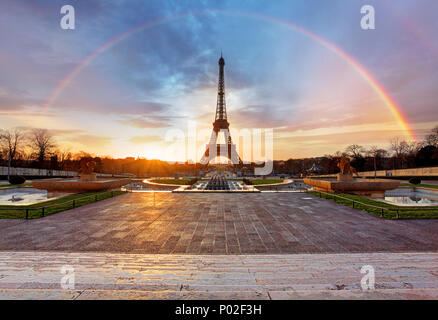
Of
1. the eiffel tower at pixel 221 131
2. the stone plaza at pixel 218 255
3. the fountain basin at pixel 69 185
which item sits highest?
the eiffel tower at pixel 221 131

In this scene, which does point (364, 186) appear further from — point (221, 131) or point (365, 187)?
point (221, 131)

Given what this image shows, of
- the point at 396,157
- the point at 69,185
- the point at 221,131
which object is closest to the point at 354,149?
the point at 396,157

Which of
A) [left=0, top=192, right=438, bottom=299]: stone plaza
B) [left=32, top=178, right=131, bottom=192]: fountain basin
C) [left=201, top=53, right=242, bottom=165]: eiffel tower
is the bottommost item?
[left=0, top=192, right=438, bottom=299]: stone plaza

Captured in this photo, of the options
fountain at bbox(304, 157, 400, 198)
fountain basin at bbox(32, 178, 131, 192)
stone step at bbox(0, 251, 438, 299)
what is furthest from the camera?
fountain basin at bbox(32, 178, 131, 192)

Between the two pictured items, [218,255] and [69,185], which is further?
[69,185]

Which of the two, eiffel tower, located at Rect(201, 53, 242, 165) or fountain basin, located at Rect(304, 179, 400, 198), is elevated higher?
eiffel tower, located at Rect(201, 53, 242, 165)

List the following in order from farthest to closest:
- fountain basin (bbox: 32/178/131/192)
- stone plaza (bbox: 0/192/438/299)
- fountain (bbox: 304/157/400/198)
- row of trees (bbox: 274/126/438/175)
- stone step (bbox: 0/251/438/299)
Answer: row of trees (bbox: 274/126/438/175) → fountain basin (bbox: 32/178/131/192) → fountain (bbox: 304/157/400/198) → stone plaza (bbox: 0/192/438/299) → stone step (bbox: 0/251/438/299)

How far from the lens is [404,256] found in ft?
20.6

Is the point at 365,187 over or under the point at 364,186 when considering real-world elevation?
under

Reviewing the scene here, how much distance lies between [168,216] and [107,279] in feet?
24.0

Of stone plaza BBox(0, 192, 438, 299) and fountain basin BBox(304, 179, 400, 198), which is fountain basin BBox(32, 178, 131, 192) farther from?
fountain basin BBox(304, 179, 400, 198)

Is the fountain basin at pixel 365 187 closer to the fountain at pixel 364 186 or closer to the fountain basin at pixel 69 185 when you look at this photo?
the fountain at pixel 364 186

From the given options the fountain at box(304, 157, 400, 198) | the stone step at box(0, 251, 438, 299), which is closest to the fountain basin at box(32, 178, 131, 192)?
the stone step at box(0, 251, 438, 299)

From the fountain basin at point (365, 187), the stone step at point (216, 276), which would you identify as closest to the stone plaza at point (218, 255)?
the stone step at point (216, 276)
